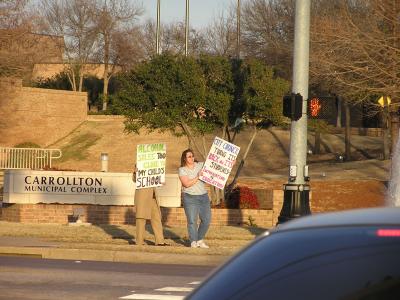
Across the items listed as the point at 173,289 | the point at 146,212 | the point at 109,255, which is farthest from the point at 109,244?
the point at 173,289

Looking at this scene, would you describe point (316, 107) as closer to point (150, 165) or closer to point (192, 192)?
point (192, 192)

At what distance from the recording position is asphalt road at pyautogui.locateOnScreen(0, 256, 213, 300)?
526 inches

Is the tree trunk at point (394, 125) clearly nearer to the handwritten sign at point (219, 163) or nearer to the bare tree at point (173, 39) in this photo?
the handwritten sign at point (219, 163)

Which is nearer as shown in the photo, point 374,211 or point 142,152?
point 374,211

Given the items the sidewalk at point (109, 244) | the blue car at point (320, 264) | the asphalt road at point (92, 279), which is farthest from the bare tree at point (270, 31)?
the blue car at point (320, 264)

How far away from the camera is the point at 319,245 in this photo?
393 cm

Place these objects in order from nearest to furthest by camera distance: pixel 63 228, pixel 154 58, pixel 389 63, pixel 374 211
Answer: pixel 374 211 < pixel 63 228 < pixel 389 63 < pixel 154 58

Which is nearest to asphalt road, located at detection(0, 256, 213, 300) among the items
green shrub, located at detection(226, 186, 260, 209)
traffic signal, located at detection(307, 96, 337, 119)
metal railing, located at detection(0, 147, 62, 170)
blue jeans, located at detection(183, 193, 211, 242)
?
blue jeans, located at detection(183, 193, 211, 242)

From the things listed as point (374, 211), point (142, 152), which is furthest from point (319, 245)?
point (142, 152)

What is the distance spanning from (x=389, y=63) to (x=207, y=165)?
1168cm

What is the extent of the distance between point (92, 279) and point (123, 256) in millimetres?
3529

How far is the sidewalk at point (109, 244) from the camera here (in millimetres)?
18594

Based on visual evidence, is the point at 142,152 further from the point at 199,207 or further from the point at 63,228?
the point at 63,228

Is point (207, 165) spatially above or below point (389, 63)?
below
